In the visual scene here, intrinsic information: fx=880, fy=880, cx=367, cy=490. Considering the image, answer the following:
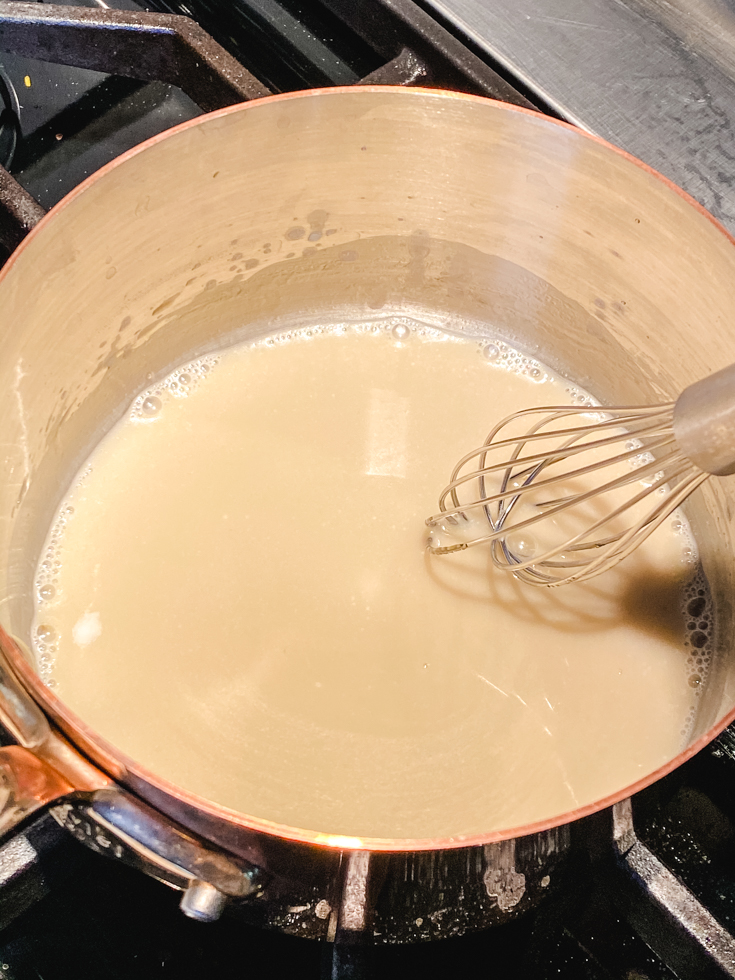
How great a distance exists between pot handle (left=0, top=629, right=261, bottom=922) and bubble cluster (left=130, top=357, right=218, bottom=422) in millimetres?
363

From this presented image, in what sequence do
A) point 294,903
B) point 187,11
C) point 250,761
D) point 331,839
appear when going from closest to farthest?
point 331,839
point 294,903
point 250,761
point 187,11

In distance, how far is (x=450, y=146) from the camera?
62cm

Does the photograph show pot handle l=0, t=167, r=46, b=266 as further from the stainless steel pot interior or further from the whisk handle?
the whisk handle

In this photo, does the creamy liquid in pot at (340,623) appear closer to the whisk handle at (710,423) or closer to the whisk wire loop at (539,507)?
the whisk wire loop at (539,507)

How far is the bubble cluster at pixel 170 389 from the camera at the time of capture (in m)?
0.75

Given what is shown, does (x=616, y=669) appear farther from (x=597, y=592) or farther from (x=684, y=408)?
(x=684, y=408)

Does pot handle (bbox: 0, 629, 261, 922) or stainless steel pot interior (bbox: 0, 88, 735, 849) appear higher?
stainless steel pot interior (bbox: 0, 88, 735, 849)

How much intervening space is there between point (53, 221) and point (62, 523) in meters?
0.27

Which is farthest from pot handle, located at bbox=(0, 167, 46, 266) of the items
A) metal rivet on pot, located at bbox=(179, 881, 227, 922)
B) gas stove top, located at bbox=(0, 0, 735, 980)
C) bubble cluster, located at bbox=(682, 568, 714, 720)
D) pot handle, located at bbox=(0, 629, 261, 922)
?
bubble cluster, located at bbox=(682, 568, 714, 720)

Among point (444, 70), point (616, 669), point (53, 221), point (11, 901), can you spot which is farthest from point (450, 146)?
point (11, 901)

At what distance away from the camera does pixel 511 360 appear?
79cm

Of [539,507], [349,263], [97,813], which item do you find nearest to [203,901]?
[97,813]

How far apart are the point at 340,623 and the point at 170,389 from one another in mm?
263

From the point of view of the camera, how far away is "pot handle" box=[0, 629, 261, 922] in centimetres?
38
